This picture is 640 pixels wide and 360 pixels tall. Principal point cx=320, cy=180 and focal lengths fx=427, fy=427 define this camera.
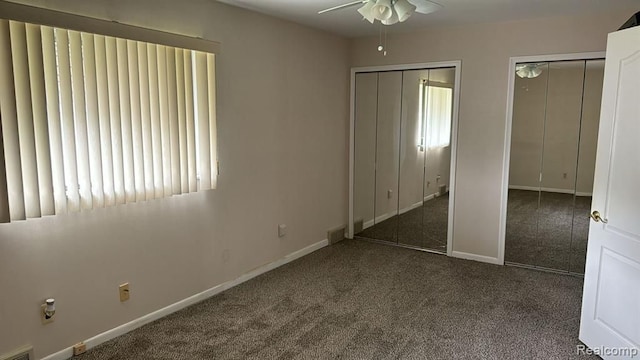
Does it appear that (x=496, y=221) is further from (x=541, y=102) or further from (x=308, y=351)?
(x=308, y=351)

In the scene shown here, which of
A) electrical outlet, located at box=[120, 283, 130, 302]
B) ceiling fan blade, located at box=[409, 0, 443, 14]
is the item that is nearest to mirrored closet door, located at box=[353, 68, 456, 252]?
ceiling fan blade, located at box=[409, 0, 443, 14]

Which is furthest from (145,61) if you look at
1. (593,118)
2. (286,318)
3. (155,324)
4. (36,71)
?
(593,118)

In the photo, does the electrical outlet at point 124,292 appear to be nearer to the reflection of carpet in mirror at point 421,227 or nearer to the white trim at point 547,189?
the reflection of carpet in mirror at point 421,227

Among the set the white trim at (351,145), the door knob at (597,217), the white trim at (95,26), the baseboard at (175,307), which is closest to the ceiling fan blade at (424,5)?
the white trim at (95,26)

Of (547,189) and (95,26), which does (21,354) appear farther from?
(547,189)

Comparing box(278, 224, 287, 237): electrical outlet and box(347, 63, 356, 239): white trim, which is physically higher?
box(347, 63, 356, 239): white trim

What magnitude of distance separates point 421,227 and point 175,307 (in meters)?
2.79

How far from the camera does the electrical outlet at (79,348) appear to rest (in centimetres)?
267

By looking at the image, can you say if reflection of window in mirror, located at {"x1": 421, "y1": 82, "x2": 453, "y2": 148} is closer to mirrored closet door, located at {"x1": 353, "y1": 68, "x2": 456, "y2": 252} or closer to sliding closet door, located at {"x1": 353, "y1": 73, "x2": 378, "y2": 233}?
mirrored closet door, located at {"x1": 353, "y1": 68, "x2": 456, "y2": 252}

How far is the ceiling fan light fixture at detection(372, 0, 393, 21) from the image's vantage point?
236 centimetres

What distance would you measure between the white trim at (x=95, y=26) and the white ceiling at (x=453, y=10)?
56 cm

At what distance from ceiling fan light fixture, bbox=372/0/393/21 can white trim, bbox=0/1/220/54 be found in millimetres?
1370

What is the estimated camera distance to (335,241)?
504 centimetres

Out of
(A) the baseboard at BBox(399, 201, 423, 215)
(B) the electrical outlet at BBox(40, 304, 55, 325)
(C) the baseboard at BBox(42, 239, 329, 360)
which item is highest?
(A) the baseboard at BBox(399, 201, 423, 215)
